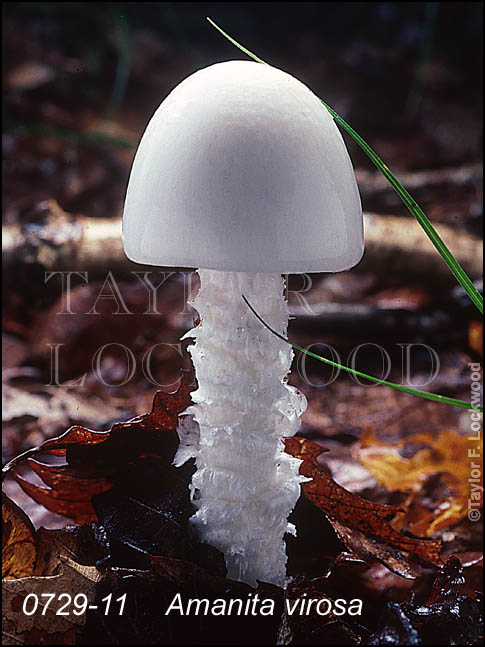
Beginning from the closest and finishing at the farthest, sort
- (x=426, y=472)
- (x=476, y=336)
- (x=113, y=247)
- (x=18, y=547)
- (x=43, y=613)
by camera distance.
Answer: (x=43, y=613)
(x=18, y=547)
(x=426, y=472)
(x=476, y=336)
(x=113, y=247)

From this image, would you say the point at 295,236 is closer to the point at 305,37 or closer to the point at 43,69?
the point at 43,69

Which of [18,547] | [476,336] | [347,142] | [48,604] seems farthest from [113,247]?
[347,142]

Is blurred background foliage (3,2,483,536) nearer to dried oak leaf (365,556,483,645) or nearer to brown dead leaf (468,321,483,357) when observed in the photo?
brown dead leaf (468,321,483,357)

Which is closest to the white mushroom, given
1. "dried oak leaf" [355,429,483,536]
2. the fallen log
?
"dried oak leaf" [355,429,483,536]

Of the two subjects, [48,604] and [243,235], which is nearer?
[243,235]

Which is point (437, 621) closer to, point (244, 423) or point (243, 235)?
point (244, 423)

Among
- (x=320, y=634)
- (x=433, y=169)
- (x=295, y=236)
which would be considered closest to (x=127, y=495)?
(x=320, y=634)
